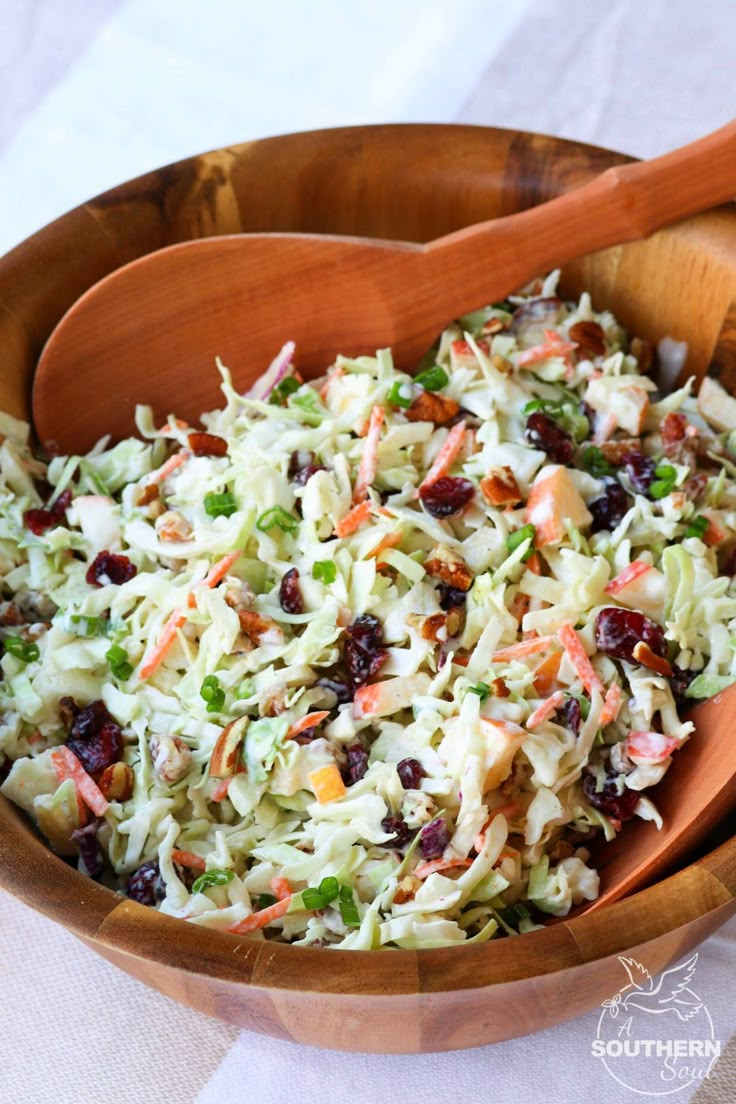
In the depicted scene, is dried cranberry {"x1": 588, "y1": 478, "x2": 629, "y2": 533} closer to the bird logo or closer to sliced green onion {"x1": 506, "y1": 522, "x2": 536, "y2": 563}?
sliced green onion {"x1": 506, "y1": 522, "x2": 536, "y2": 563}

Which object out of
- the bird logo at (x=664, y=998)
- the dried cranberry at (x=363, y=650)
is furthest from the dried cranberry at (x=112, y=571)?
the bird logo at (x=664, y=998)

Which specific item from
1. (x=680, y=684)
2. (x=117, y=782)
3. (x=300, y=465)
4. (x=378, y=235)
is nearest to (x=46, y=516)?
(x=300, y=465)

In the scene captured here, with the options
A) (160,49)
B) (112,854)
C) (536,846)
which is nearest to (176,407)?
(112,854)

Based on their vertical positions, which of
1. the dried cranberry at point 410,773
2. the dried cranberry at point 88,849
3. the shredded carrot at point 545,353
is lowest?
the dried cranberry at point 88,849

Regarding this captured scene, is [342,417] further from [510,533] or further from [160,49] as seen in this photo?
[160,49]

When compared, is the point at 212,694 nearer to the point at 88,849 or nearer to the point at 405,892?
the point at 88,849

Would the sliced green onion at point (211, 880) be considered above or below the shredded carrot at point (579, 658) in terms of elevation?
below

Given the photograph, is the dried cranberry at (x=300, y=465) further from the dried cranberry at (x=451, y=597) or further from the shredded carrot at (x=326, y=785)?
the shredded carrot at (x=326, y=785)
